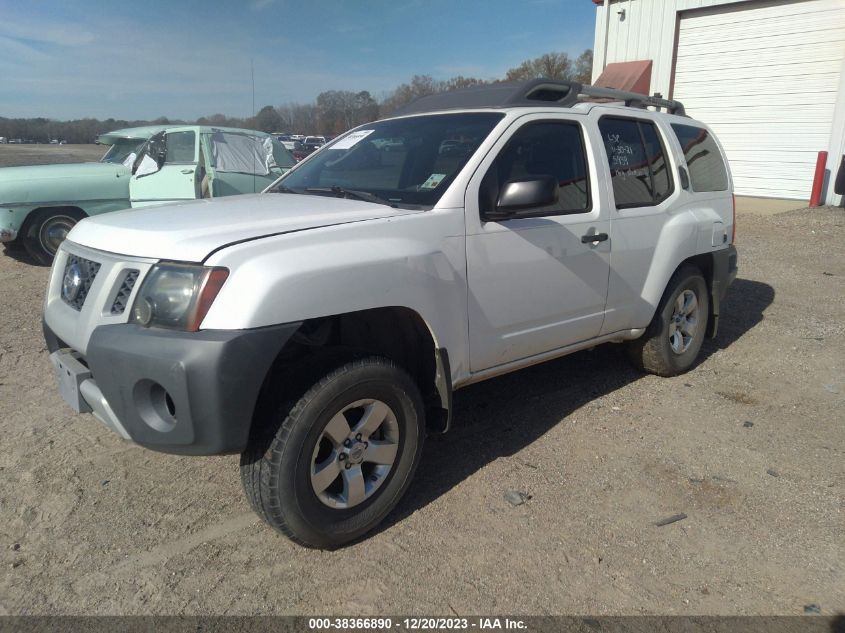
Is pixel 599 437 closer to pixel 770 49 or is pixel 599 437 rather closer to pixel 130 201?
pixel 130 201

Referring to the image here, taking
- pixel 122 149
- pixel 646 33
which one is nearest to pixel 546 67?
pixel 646 33

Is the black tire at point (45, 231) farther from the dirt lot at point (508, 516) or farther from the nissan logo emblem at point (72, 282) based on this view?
the nissan logo emblem at point (72, 282)

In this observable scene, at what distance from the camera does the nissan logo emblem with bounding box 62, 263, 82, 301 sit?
2748 mm

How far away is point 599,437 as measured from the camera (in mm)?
3771

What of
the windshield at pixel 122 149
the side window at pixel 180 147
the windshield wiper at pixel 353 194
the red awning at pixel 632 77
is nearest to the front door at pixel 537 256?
the windshield wiper at pixel 353 194

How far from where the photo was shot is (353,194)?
3258mm

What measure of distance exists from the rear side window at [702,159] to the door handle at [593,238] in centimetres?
135

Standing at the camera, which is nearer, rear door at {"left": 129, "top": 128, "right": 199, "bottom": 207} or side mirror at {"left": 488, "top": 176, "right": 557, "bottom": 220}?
side mirror at {"left": 488, "top": 176, "right": 557, "bottom": 220}

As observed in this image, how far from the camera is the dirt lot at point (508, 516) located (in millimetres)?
2473

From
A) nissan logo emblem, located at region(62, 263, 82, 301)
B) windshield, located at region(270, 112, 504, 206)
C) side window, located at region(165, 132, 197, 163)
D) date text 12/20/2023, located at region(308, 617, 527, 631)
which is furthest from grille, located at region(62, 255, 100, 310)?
side window, located at region(165, 132, 197, 163)

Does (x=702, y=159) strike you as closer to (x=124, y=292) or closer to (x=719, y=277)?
(x=719, y=277)

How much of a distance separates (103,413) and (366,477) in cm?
112

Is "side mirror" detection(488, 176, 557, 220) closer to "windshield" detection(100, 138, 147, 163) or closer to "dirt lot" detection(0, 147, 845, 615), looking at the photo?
"dirt lot" detection(0, 147, 845, 615)

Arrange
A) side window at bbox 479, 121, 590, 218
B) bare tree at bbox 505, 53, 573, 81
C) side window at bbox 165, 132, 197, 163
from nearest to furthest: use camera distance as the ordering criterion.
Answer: side window at bbox 479, 121, 590, 218 → side window at bbox 165, 132, 197, 163 → bare tree at bbox 505, 53, 573, 81
